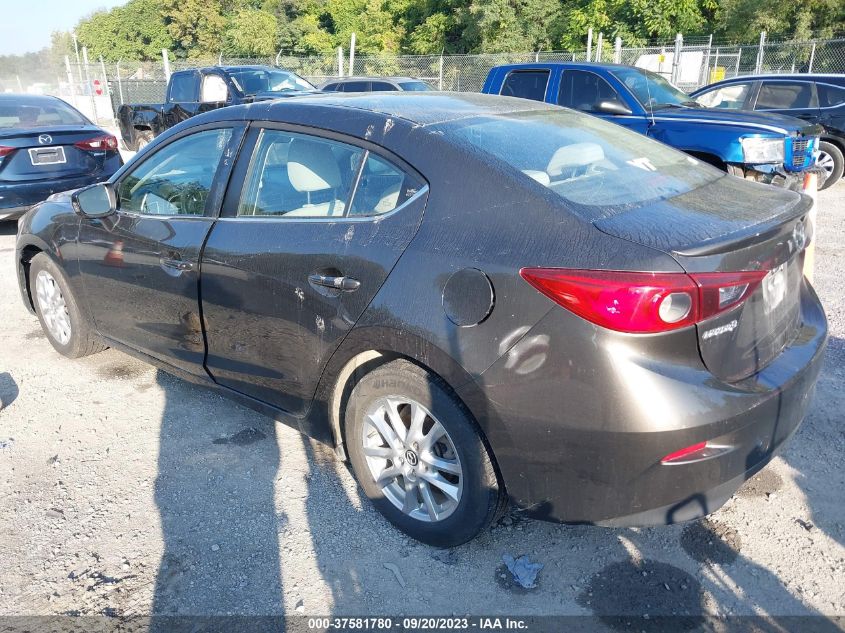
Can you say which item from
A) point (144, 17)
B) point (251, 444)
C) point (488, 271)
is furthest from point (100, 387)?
point (144, 17)

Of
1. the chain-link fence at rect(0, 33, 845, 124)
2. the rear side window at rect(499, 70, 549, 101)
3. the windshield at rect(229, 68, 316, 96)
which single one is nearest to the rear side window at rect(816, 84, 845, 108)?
the rear side window at rect(499, 70, 549, 101)

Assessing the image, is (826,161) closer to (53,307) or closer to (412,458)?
(412,458)

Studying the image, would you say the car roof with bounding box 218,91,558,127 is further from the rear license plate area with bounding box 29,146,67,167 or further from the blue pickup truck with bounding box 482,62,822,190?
the rear license plate area with bounding box 29,146,67,167

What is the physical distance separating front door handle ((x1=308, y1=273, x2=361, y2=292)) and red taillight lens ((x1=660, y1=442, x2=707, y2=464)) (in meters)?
1.24

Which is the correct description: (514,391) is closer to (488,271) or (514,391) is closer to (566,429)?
(566,429)

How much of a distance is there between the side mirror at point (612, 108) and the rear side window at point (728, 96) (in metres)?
3.37

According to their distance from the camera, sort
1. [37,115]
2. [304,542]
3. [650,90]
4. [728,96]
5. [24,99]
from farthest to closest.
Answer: [728,96]
[650,90]
[24,99]
[37,115]
[304,542]

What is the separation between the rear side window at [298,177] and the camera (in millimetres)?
2887

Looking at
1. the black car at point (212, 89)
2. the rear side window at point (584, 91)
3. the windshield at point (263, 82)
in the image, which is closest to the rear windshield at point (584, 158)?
the rear side window at point (584, 91)

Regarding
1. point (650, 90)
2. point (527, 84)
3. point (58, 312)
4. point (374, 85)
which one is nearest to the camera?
point (58, 312)

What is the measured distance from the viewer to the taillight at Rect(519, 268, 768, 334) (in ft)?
6.84

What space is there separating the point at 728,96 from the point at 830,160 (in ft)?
6.05

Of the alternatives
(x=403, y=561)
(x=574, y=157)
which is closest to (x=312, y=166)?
(x=574, y=157)

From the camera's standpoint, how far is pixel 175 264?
338 centimetres
